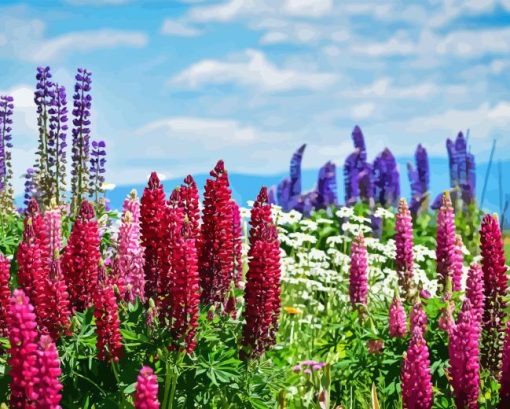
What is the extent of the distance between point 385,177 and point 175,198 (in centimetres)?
944

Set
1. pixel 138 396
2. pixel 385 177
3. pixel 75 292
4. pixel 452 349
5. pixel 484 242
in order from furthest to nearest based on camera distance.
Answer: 1. pixel 385 177
2. pixel 484 242
3. pixel 75 292
4. pixel 452 349
5. pixel 138 396

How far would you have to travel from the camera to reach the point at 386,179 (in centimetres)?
1381

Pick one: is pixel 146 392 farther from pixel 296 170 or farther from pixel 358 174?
pixel 296 170

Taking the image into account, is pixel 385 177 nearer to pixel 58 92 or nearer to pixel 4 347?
pixel 58 92

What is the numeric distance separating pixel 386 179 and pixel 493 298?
8296 millimetres

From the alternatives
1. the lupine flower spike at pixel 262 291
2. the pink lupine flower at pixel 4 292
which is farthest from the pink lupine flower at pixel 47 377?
the lupine flower spike at pixel 262 291

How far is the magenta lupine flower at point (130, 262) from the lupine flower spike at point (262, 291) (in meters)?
0.87

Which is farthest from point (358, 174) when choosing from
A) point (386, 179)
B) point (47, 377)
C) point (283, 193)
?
point (47, 377)

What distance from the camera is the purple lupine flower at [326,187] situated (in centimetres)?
1395

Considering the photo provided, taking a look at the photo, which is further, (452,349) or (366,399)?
(366,399)

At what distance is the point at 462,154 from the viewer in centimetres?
1484

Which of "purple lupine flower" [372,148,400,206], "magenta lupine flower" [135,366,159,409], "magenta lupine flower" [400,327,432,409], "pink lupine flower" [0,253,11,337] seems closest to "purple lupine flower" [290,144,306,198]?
"purple lupine flower" [372,148,400,206]

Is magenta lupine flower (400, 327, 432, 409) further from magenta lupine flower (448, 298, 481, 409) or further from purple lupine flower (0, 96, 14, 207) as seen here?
purple lupine flower (0, 96, 14, 207)

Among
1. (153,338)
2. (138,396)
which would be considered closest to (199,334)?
(153,338)
